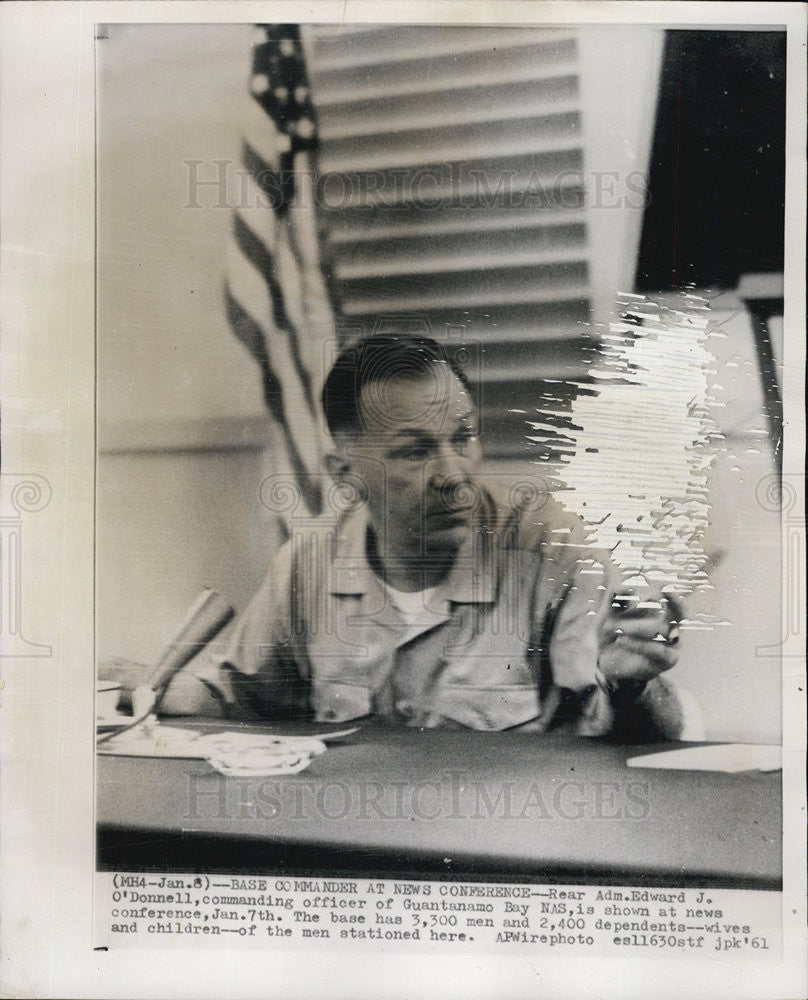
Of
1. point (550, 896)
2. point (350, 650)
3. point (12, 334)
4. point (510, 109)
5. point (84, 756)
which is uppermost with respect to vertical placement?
point (510, 109)

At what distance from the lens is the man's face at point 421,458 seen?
101cm

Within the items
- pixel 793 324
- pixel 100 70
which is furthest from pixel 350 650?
pixel 100 70

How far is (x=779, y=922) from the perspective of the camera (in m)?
0.99

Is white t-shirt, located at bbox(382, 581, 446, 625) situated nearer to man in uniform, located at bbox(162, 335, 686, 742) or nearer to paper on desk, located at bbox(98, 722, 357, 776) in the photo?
man in uniform, located at bbox(162, 335, 686, 742)

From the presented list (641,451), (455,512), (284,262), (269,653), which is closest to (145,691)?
(269,653)

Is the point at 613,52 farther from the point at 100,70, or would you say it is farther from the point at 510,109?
the point at 100,70

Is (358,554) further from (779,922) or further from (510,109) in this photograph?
(779,922)

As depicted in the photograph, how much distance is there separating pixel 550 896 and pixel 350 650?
0.49m

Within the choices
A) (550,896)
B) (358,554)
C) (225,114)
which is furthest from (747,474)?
(225,114)

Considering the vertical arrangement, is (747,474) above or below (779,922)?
above

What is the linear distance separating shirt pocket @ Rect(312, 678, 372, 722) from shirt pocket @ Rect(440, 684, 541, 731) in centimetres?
12

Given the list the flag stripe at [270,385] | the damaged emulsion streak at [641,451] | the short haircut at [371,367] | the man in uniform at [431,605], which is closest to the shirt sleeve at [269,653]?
the man in uniform at [431,605]

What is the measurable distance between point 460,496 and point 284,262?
18.0 inches

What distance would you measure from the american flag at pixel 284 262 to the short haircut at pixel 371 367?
0.03 m
